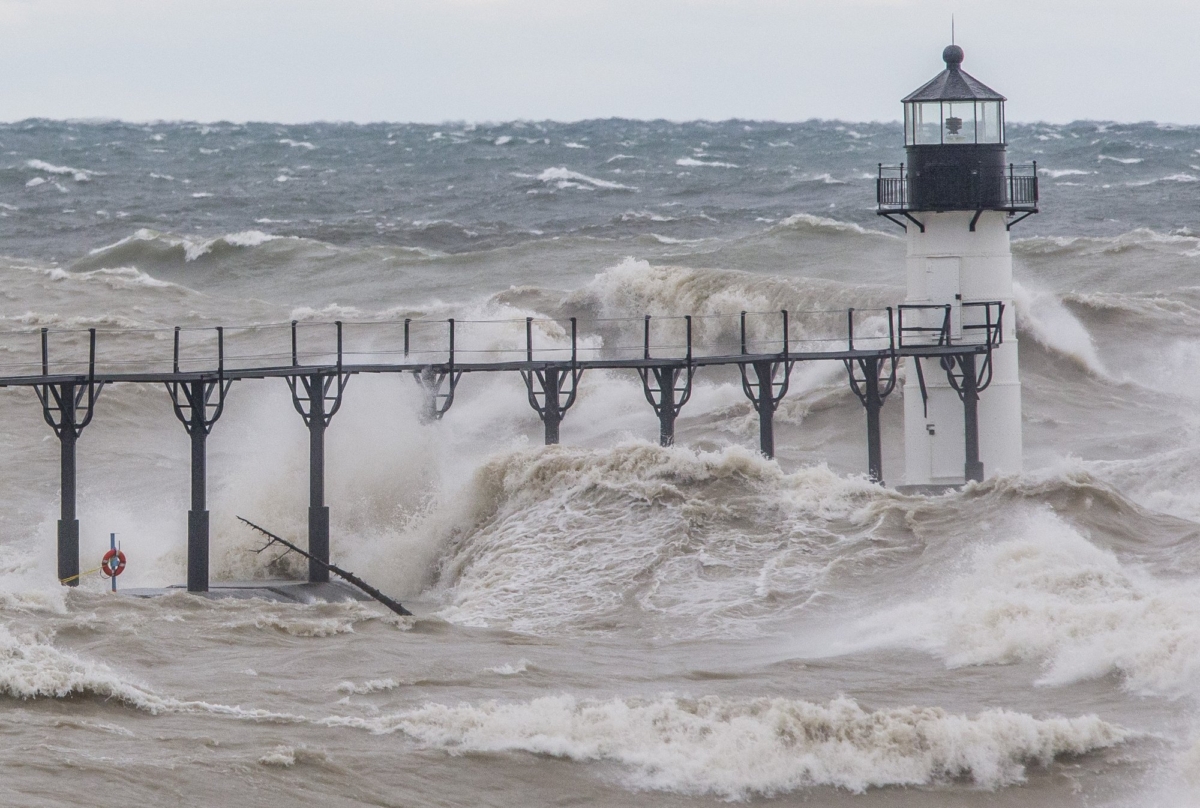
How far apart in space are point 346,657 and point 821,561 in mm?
5084

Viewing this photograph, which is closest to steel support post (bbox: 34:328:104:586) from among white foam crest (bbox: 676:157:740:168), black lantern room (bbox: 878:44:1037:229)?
black lantern room (bbox: 878:44:1037:229)

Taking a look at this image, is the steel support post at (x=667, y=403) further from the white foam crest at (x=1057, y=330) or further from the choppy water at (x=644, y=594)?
the white foam crest at (x=1057, y=330)

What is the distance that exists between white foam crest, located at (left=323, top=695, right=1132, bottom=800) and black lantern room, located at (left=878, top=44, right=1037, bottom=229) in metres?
11.1

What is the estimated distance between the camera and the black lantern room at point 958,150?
21.2m

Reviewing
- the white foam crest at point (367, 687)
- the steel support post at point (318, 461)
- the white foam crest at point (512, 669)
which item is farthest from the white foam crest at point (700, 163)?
the white foam crest at point (367, 687)

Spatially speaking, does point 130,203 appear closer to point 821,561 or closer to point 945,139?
point 945,139

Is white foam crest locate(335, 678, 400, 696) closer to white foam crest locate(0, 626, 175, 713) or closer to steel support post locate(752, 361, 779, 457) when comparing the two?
white foam crest locate(0, 626, 175, 713)

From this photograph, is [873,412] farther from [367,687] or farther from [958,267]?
[367,687]

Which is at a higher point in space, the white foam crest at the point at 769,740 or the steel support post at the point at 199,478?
the steel support post at the point at 199,478

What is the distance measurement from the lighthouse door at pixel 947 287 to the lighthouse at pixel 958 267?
0.01 meters

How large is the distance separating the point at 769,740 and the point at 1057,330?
71.9 ft

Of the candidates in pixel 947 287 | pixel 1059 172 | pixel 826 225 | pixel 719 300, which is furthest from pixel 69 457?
pixel 1059 172

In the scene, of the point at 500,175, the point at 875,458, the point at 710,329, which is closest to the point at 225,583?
the point at 875,458

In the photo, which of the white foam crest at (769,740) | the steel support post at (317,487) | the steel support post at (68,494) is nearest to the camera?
the white foam crest at (769,740)
